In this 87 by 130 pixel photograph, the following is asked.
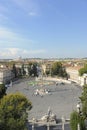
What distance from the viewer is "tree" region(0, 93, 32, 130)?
819 inches

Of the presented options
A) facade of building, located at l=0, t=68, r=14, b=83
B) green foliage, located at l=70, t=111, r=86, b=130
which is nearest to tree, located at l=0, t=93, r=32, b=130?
green foliage, located at l=70, t=111, r=86, b=130

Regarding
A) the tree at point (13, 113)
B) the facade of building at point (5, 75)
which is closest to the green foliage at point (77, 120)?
the tree at point (13, 113)

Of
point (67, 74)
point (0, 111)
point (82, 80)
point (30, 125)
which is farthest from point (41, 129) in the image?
point (67, 74)

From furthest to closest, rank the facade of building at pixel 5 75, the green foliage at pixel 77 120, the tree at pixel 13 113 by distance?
the facade of building at pixel 5 75, the tree at pixel 13 113, the green foliage at pixel 77 120

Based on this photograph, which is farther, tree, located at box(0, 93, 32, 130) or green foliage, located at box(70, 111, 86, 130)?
tree, located at box(0, 93, 32, 130)

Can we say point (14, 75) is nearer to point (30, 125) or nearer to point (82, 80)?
point (82, 80)

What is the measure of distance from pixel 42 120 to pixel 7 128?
5659 mm

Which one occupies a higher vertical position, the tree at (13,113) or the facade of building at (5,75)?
the tree at (13,113)

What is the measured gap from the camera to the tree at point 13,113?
68.3 feet

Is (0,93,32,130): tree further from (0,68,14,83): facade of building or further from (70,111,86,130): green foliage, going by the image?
(0,68,14,83): facade of building

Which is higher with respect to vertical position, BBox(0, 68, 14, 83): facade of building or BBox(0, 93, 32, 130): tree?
BBox(0, 93, 32, 130): tree

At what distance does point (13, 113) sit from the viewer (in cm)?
2162

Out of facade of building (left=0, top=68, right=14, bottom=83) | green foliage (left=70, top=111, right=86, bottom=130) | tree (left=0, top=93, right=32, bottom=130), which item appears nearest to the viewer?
green foliage (left=70, top=111, right=86, bottom=130)

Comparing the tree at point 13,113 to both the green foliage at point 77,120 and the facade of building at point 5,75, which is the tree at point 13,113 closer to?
the green foliage at point 77,120
